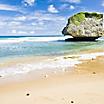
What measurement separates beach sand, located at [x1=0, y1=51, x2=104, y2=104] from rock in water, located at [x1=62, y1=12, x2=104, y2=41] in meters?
41.7

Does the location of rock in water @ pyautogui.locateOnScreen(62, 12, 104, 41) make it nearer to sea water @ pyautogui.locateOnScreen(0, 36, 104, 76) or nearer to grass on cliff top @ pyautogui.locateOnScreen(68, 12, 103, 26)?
grass on cliff top @ pyautogui.locateOnScreen(68, 12, 103, 26)

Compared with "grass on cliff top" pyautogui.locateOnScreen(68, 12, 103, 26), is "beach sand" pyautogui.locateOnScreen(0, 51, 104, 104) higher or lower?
lower

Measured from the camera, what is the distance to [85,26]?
52688 millimetres

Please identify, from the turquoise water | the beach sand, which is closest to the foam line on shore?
the beach sand

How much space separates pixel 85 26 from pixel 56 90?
46183 millimetres

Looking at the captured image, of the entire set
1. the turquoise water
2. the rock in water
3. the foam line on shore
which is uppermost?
the rock in water

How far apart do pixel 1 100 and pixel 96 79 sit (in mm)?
3888

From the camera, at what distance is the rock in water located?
50938 mm

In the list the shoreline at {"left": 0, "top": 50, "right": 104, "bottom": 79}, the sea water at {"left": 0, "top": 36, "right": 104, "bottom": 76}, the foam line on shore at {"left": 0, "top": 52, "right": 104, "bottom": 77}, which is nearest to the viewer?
the shoreline at {"left": 0, "top": 50, "right": 104, "bottom": 79}

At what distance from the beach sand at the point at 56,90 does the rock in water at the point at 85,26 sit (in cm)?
4168

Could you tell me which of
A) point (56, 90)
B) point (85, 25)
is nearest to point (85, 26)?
point (85, 25)

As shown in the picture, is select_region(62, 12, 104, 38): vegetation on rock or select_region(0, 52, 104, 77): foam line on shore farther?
select_region(62, 12, 104, 38): vegetation on rock

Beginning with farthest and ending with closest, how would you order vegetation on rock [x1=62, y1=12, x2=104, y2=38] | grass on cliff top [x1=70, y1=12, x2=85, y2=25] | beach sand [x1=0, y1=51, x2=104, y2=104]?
grass on cliff top [x1=70, y1=12, x2=85, y2=25] → vegetation on rock [x1=62, y1=12, x2=104, y2=38] → beach sand [x1=0, y1=51, x2=104, y2=104]

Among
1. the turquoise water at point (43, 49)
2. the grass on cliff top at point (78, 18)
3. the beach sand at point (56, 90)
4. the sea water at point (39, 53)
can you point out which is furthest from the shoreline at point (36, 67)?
the grass on cliff top at point (78, 18)
